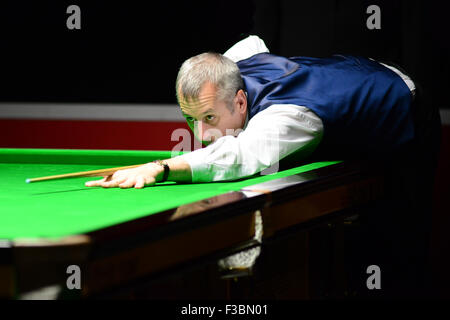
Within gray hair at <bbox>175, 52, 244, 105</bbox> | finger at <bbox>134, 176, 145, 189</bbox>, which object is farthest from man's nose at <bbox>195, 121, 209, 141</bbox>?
finger at <bbox>134, 176, 145, 189</bbox>

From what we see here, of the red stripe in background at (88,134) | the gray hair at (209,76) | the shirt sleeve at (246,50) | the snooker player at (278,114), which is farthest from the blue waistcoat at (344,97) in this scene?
the red stripe in background at (88,134)

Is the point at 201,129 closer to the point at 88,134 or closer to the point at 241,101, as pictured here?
the point at 241,101

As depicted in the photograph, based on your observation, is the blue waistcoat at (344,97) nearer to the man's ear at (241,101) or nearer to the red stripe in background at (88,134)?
the man's ear at (241,101)

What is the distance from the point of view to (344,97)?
2598 millimetres

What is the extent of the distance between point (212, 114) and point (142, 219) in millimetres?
1025

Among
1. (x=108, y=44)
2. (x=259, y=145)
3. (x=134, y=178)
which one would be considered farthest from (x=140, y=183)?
(x=108, y=44)

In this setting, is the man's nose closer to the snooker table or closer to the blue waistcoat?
the blue waistcoat

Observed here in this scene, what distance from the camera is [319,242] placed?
225 cm

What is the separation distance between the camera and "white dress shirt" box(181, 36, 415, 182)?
2.26 meters

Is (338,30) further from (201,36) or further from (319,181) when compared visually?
(319,181)

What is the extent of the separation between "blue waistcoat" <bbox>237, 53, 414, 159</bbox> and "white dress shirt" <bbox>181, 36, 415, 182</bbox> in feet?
0.22

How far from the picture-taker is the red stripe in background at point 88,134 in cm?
445
